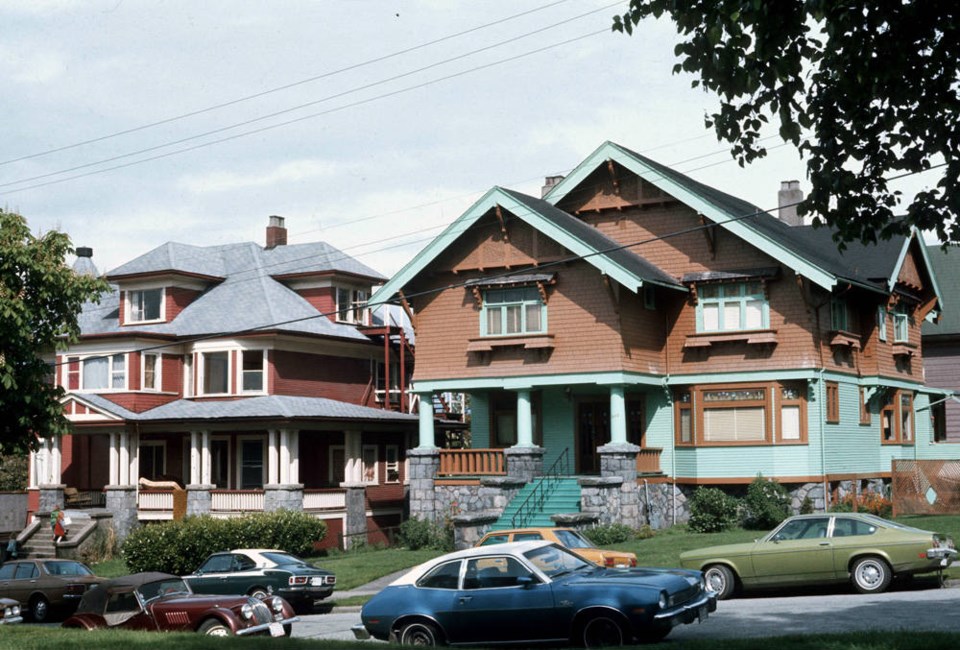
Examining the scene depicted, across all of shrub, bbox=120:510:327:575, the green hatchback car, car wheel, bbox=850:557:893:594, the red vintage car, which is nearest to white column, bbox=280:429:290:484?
shrub, bbox=120:510:327:575

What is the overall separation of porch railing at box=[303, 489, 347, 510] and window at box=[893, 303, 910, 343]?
743 inches

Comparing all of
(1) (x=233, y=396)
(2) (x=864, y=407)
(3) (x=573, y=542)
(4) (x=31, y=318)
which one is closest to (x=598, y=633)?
(3) (x=573, y=542)

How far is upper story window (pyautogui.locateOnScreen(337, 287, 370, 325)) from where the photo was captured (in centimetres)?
4619

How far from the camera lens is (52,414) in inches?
997

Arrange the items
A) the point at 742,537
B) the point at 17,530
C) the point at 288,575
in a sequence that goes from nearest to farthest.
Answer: the point at 288,575 < the point at 742,537 < the point at 17,530

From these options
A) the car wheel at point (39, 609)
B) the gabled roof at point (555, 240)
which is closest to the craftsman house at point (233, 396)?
the gabled roof at point (555, 240)

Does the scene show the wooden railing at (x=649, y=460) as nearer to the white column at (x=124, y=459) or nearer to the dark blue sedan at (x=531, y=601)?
the dark blue sedan at (x=531, y=601)

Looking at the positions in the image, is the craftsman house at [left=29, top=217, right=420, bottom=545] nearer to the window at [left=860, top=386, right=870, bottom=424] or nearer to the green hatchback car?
the window at [left=860, top=386, right=870, bottom=424]

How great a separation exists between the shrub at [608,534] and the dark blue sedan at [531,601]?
14.5 metres

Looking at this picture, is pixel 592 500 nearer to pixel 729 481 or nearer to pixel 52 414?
pixel 729 481

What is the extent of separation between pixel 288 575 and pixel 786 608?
10358 mm

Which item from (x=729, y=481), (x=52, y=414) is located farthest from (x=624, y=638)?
(x=729, y=481)

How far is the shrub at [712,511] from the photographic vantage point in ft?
108

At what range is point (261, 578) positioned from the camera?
24562 mm
